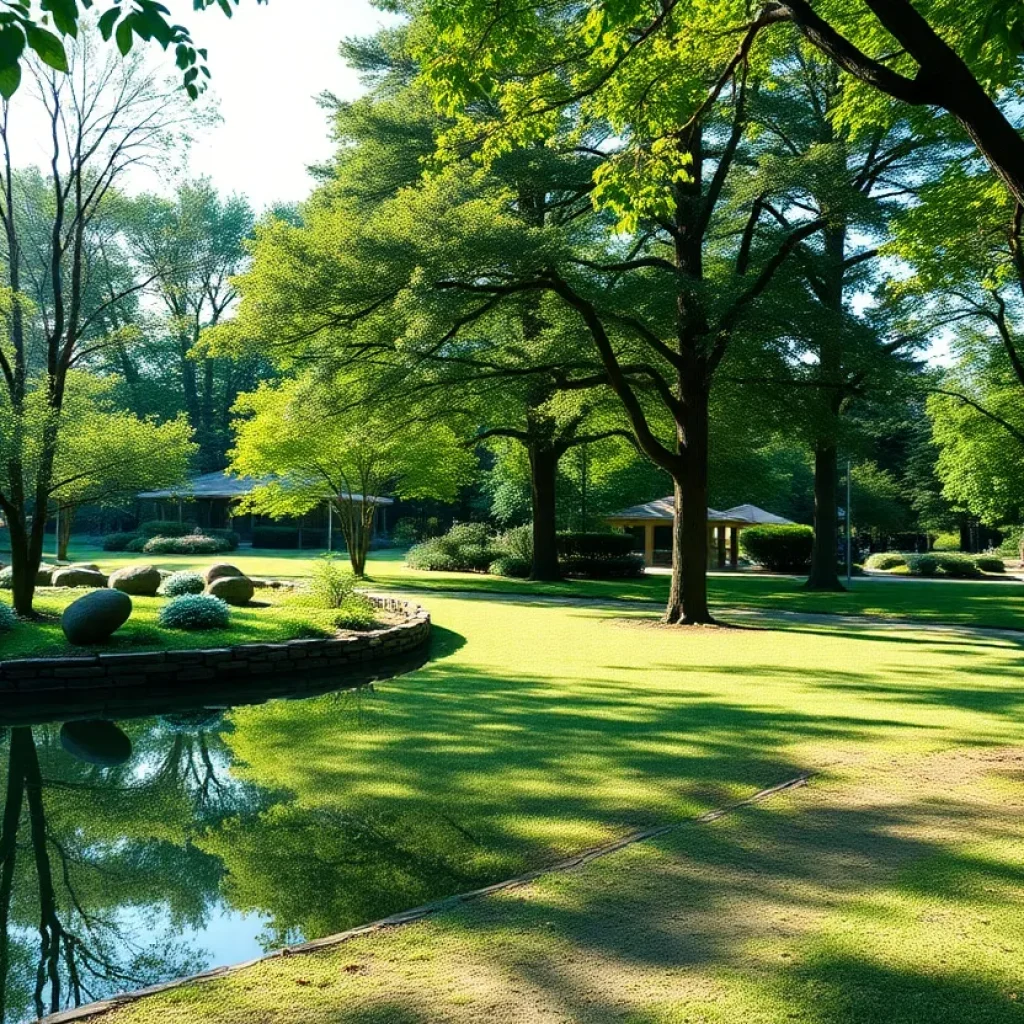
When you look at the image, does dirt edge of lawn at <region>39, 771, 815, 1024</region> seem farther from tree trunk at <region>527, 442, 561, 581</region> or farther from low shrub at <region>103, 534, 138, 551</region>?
low shrub at <region>103, 534, 138, 551</region>

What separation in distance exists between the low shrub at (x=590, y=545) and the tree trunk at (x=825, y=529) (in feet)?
22.6

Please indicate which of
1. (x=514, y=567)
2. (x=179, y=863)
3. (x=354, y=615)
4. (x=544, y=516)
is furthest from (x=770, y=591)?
(x=179, y=863)

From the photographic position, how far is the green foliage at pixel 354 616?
13.5 meters

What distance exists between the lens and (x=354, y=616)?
44.8 ft

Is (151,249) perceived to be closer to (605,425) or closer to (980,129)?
(605,425)

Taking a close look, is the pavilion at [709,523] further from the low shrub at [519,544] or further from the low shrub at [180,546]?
the low shrub at [180,546]

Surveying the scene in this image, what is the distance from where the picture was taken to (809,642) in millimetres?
14406

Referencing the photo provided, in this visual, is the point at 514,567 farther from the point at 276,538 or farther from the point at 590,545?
the point at 276,538

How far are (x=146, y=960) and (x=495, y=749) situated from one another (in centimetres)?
372

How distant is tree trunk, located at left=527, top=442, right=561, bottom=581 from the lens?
92.2 ft

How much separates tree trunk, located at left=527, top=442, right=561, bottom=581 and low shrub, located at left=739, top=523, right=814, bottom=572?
36.5 feet

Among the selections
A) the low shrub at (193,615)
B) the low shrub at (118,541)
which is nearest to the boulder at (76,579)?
the low shrub at (193,615)

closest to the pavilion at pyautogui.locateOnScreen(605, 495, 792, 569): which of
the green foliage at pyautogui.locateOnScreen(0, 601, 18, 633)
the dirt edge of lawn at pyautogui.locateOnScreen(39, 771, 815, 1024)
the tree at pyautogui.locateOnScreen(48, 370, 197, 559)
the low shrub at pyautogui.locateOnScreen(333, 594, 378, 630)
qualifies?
the low shrub at pyautogui.locateOnScreen(333, 594, 378, 630)

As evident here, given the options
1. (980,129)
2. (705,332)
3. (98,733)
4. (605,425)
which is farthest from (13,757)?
(605,425)
